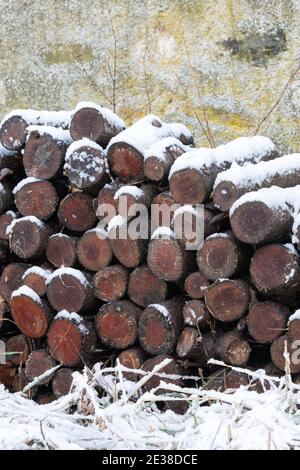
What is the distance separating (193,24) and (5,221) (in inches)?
150

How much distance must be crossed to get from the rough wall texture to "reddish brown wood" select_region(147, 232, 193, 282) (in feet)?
11.3

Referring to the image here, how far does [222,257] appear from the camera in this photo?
9.44 ft

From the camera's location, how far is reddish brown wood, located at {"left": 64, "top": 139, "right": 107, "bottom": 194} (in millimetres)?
3205

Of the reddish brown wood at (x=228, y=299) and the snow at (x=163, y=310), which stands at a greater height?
the reddish brown wood at (x=228, y=299)

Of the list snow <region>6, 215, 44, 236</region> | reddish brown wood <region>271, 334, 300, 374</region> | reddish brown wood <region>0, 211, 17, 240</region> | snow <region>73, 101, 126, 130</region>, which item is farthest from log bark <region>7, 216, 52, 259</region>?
reddish brown wood <region>271, 334, 300, 374</region>

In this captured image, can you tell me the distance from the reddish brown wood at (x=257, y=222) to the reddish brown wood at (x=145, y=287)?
471 millimetres

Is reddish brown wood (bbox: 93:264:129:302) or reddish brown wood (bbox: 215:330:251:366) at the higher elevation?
reddish brown wood (bbox: 93:264:129:302)

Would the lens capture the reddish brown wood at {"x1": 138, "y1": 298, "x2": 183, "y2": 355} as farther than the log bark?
No

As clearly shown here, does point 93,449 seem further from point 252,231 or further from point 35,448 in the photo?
point 252,231

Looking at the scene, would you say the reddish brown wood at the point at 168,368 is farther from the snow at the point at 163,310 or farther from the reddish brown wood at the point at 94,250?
the reddish brown wood at the point at 94,250

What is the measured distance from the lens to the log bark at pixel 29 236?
3.33m

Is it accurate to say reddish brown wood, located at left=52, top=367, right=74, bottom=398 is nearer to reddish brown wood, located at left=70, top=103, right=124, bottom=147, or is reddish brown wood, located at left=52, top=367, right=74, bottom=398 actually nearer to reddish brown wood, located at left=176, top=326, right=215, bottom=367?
reddish brown wood, located at left=176, top=326, right=215, bottom=367

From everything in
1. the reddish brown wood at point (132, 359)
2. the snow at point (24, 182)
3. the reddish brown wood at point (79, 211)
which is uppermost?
the snow at point (24, 182)

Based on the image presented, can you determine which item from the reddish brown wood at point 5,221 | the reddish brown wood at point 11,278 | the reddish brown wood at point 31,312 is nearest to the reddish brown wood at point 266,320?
the reddish brown wood at point 31,312
